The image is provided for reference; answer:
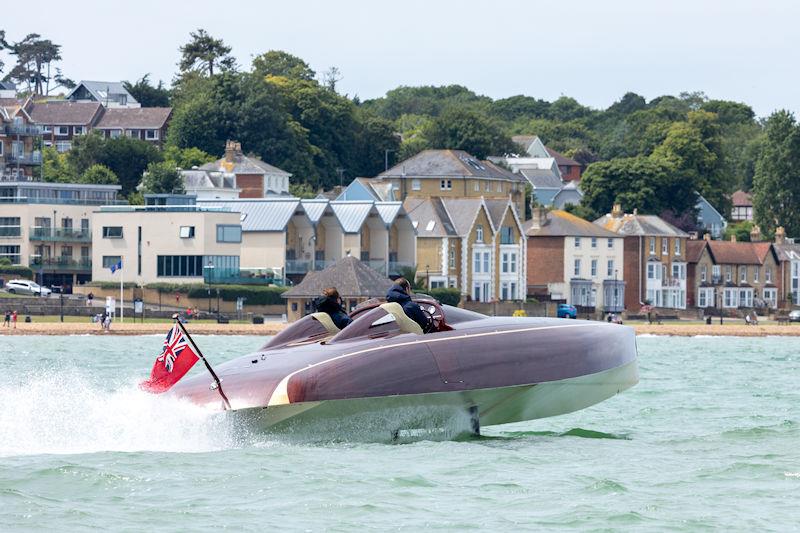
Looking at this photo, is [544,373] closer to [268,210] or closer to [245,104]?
[268,210]

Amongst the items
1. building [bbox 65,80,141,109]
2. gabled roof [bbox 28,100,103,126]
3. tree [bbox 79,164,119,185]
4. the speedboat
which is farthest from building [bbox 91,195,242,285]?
building [bbox 65,80,141,109]

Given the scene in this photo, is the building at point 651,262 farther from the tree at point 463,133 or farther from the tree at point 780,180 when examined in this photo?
the tree at point 463,133

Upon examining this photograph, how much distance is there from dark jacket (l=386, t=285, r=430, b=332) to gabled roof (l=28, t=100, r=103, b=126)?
445 ft

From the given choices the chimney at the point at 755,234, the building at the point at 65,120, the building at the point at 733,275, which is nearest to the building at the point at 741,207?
the chimney at the point at 755,234

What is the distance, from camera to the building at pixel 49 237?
97.2m

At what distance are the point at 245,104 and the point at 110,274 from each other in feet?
145

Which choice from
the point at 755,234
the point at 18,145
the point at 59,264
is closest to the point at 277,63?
the point at 18,145

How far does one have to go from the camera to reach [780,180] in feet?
434

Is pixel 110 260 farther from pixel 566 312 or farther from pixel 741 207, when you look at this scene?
pixel 741 207

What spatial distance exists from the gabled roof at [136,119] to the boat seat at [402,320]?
132 m

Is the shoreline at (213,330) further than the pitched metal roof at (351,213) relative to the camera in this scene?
No

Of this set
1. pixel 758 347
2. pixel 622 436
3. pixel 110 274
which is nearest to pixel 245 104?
pixel 110 274

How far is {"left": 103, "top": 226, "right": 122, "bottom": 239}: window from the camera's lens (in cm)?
9262

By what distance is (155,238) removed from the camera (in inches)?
3590
